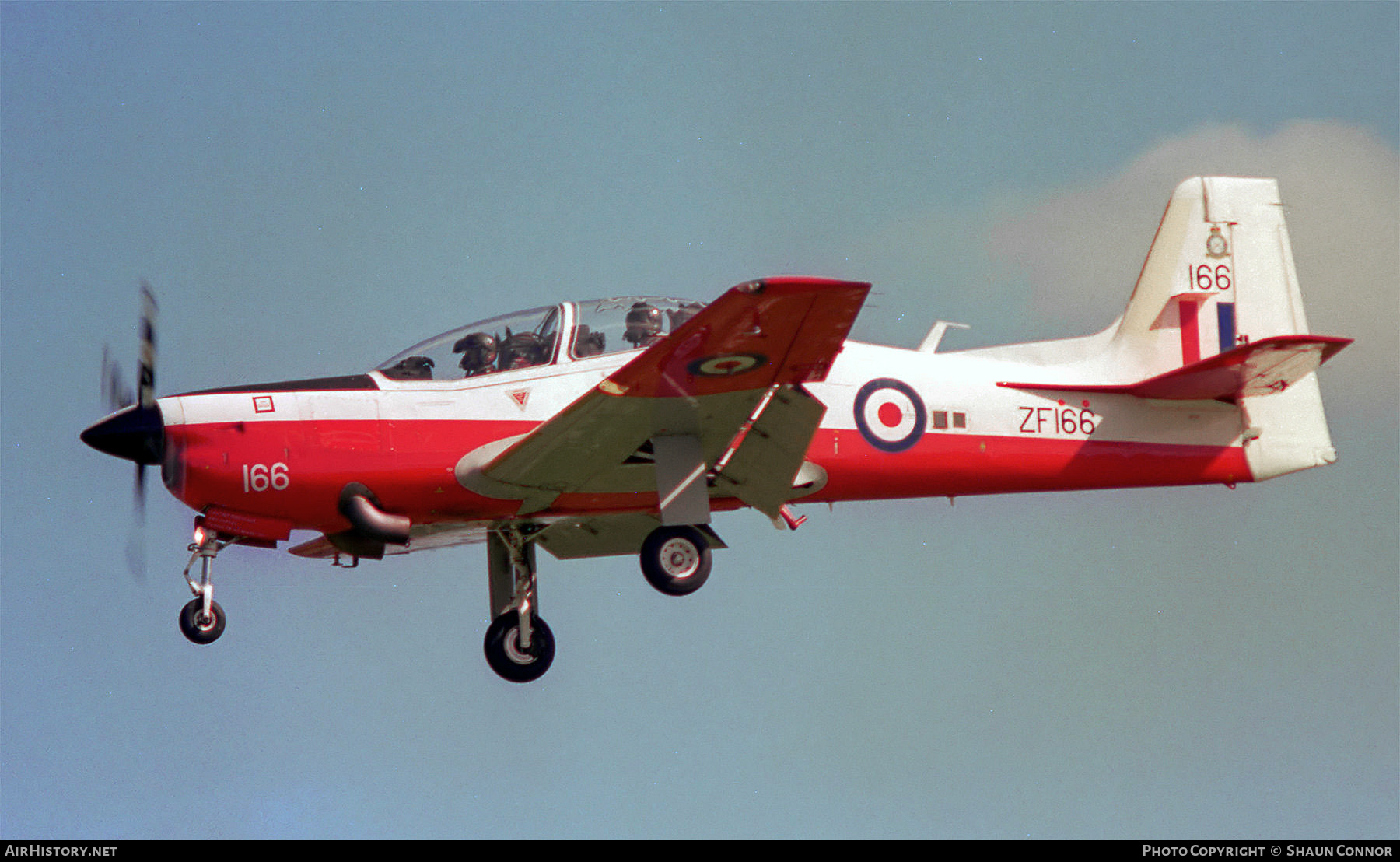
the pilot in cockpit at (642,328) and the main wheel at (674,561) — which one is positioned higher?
the pilot in cockpit at (642,328)

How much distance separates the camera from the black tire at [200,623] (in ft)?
39.3

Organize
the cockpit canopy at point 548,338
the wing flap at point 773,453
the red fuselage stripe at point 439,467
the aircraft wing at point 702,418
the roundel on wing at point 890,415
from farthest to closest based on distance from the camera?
the roundel on wing at point 890,415 < the cockpit canopy at point 548,338 < the red fuselage stripe at point 439,467 < the wing flap at point 773,453 < the aircraft wing at point 702,418

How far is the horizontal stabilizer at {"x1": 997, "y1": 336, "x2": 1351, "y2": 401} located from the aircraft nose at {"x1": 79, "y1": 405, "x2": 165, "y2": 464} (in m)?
7.06

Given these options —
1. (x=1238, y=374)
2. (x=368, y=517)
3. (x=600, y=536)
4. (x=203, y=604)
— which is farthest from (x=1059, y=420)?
(x=203, y=604)

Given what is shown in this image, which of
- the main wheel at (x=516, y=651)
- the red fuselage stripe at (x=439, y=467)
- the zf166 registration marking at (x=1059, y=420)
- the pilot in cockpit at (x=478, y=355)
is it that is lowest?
the main wheel at (x=516, y=651)

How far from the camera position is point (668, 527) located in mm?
12398

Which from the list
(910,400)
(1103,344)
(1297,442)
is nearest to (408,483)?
(910,400)

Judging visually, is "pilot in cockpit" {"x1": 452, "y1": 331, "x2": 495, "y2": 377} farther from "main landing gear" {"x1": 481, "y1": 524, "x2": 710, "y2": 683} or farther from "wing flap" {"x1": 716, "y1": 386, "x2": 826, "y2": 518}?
"wing flap" {"x1": 716, "y1": 386, "x2": 826, "y2": 518}

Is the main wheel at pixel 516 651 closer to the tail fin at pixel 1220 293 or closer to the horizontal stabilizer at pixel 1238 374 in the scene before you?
the horizontal stabilizer at pixel 1238 374

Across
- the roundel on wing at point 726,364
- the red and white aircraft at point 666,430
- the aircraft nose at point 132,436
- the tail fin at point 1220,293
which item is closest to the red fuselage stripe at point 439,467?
Answer: the red and white aircraft at point 666,430

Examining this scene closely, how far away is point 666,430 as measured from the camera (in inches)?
475

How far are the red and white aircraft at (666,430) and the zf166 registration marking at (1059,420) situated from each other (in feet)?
0.05

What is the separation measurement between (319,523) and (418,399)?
1.26m

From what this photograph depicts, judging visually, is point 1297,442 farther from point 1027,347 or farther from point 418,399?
point 418,399
